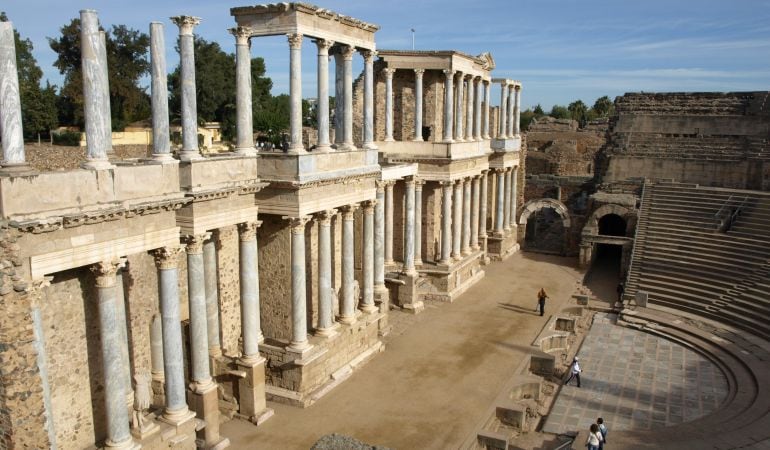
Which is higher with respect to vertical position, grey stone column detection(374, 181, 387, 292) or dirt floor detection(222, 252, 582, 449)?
grey stone column detection(374, 181, 387, 292)

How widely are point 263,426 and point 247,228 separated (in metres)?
4.52

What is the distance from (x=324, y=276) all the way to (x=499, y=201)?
680 inches

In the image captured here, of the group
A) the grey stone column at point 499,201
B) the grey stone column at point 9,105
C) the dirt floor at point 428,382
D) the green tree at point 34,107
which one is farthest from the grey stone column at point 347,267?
the green tree at point 34,107

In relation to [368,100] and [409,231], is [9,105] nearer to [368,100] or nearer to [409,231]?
[368,100]

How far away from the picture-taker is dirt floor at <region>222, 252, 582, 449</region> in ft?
47.0

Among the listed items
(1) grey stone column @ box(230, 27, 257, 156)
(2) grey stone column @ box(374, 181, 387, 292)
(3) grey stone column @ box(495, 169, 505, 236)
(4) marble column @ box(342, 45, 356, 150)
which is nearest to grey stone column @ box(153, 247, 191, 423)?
(1) grey stone column @ box(230, 27, 257, 156)

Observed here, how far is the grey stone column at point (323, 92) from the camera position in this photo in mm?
15844

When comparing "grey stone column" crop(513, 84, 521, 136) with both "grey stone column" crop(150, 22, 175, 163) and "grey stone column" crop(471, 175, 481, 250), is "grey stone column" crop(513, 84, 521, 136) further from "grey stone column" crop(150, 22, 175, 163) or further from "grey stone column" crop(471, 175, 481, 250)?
"grey stone column" crop(150, 22, 175, 163)

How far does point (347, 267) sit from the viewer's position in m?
17.8

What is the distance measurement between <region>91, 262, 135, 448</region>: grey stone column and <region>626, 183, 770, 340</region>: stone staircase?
62.6 ft

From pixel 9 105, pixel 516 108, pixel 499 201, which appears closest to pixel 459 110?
pixel 499 201

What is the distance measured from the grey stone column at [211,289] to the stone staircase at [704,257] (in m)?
16.8

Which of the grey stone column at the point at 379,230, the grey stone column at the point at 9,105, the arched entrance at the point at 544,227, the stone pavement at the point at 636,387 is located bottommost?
the stone pavement at the point at 636,387

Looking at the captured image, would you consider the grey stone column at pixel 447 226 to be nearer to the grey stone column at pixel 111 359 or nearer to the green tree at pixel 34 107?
the grey stone column at pixel 111 359
